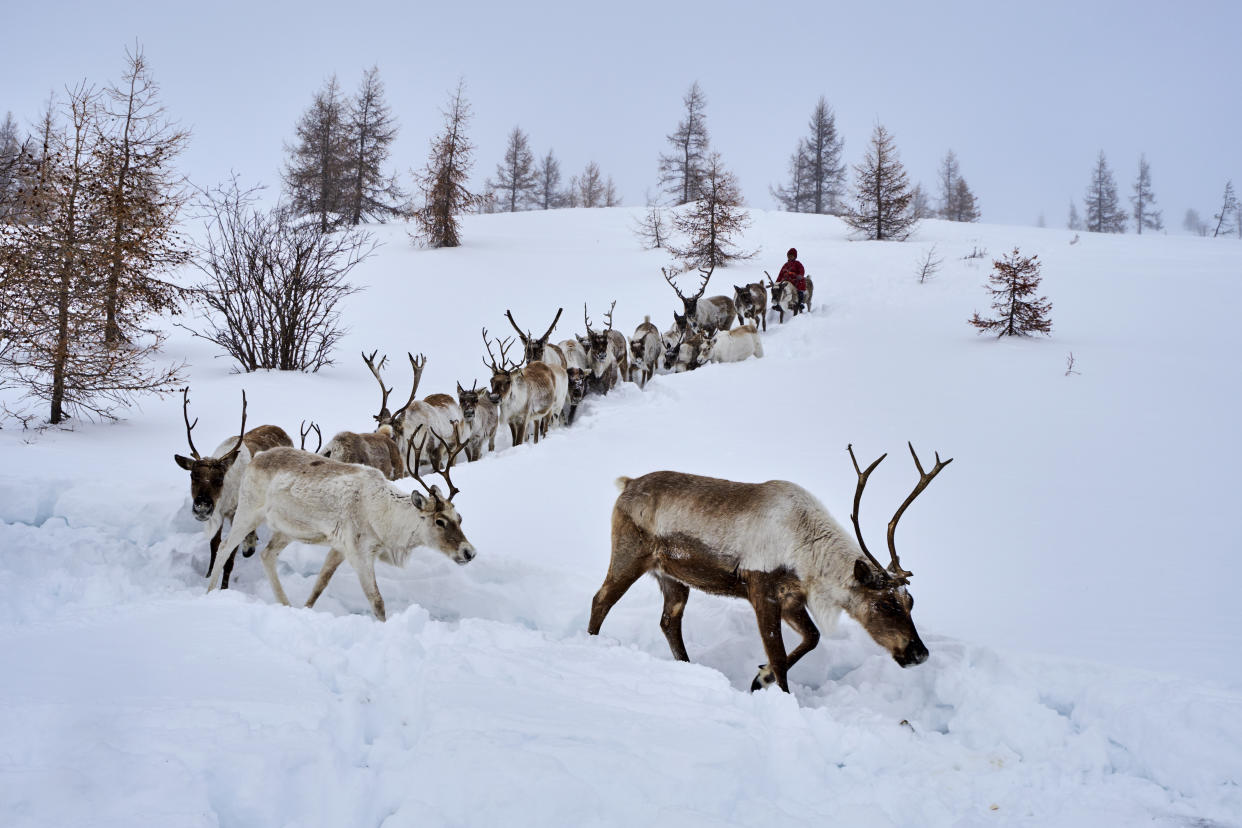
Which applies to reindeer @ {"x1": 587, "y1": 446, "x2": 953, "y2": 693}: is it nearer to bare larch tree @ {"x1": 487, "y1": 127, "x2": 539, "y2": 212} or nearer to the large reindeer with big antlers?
the large reindeer with big antlers

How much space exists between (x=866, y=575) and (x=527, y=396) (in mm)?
7802

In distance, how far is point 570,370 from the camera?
13.1 metres

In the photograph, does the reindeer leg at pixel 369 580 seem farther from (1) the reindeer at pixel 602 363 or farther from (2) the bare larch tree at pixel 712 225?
(2) the bare larch tree at pixel 712 225

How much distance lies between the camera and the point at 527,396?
11.3 meters

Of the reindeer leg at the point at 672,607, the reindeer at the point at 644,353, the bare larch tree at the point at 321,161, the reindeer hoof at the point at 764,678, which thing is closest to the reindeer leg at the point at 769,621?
the reindeer hoof at the point at 764,678

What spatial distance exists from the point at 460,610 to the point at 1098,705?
14.0 feet

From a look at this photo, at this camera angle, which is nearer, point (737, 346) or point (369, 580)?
point (369, 580)

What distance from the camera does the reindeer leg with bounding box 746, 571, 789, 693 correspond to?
4371mm

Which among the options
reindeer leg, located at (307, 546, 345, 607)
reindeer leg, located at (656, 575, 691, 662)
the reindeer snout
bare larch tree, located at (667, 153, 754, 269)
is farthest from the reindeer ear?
bare larch tree, located at (667, 153, 754, 269)

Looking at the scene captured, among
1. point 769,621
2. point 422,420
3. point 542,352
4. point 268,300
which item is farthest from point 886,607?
point 268,300

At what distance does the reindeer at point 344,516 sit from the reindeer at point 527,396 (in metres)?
5.49

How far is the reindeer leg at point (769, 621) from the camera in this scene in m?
4.37

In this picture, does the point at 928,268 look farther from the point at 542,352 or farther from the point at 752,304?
the point at 542,352

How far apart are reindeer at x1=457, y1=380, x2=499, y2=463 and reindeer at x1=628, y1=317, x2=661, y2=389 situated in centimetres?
441
